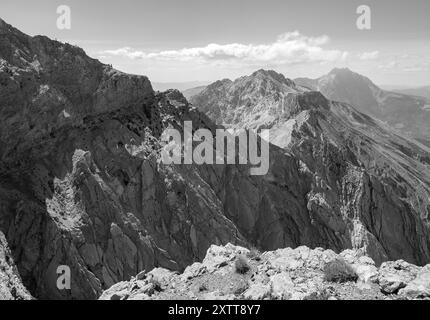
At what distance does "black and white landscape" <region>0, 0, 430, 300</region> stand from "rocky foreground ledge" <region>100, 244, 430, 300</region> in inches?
2.3

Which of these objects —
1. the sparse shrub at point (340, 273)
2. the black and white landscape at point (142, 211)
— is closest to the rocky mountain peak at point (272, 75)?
the black and white landscape at point (142, 211)

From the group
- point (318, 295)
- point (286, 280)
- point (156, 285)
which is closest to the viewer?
point (318, 295)

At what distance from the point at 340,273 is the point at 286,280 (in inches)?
74.4

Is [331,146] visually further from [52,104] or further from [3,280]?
[3,280]

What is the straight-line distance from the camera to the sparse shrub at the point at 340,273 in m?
14.1

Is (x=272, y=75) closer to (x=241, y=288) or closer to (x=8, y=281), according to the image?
(x=8, y=281)

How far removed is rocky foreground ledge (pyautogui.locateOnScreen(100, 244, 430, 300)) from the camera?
43.2ft

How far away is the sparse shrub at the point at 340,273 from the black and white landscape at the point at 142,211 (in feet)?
0.14

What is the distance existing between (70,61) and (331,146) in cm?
4235

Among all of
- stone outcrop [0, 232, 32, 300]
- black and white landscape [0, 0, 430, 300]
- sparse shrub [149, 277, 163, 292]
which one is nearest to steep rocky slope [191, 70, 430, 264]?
black and white landscape [0, 0, 430, 300]

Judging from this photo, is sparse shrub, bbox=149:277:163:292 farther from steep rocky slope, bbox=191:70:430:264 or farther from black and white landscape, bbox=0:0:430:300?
steep rocky slope, bbox=191:70:430:264

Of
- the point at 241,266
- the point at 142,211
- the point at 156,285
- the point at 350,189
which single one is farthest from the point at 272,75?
the point at 156,285

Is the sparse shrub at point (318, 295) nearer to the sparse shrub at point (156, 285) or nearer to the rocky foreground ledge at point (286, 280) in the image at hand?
the rocky foreground ledge at point (286, 280)

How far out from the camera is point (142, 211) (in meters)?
32.2
